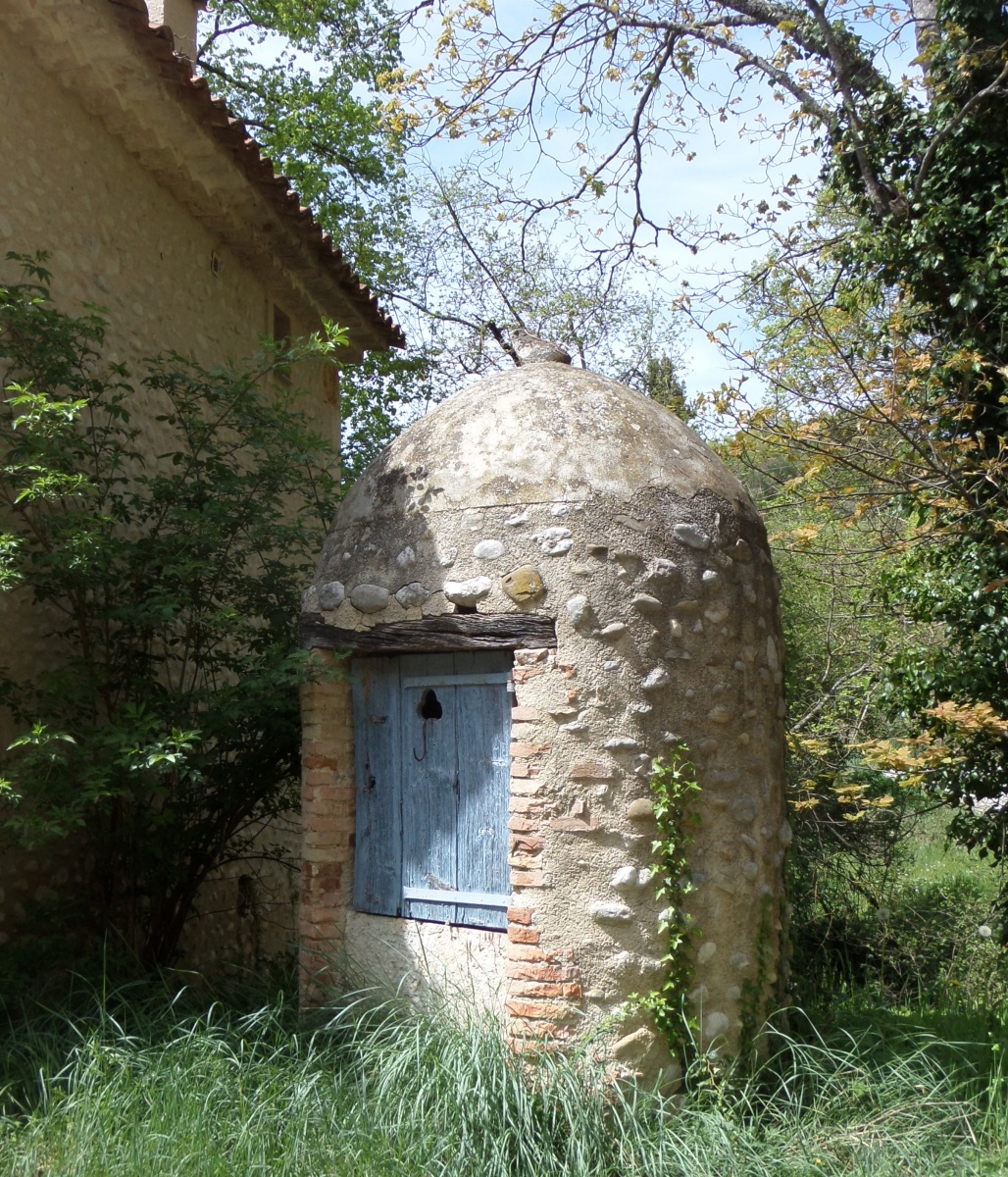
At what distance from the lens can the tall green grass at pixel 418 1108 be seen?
3.75 m

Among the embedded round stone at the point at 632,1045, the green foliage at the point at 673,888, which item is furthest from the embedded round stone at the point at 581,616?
the embedded round stone at the point at 632,1045

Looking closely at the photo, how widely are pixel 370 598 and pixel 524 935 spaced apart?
1635mm

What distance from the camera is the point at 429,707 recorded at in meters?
4.95

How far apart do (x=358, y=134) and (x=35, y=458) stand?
10.9 m

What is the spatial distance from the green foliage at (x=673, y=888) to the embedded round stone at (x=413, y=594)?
126 cm

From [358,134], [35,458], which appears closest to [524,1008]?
[35,458]

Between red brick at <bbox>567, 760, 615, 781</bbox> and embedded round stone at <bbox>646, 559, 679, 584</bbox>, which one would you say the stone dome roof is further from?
red brick at <bbox>567, 760, 615, 781</bbox>

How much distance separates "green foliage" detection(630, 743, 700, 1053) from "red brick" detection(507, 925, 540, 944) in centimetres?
46

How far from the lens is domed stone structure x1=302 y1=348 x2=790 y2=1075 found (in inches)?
168

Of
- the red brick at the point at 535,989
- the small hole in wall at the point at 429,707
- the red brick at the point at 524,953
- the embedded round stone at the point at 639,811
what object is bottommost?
the red brick at the point at 535,989

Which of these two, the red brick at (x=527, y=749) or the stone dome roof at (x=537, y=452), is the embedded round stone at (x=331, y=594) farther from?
the red brick at (x=527, y=749)

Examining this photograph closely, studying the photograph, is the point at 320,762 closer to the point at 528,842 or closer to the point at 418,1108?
the point at 528,842

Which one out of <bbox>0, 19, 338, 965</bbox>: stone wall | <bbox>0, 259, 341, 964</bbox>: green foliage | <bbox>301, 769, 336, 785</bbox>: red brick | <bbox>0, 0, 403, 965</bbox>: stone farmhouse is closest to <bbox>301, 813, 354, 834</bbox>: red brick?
<bbox>301, 769, 336, 785</bbox>: red brick

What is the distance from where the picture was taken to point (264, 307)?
8.62 m
